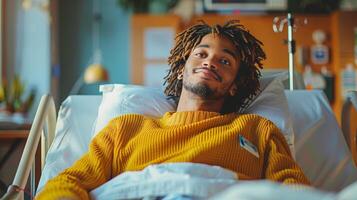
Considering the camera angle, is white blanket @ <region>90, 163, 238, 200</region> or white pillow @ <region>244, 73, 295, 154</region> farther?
white pillow @ <region>244, 73, 295, 154</region>

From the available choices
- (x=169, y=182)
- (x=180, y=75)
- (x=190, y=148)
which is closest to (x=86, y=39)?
(x=180, y=75)

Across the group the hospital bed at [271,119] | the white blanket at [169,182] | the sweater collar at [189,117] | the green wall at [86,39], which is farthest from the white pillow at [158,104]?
the green wall at [86,39]

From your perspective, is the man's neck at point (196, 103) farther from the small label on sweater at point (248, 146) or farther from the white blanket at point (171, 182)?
the white blanket at point (171, 182)

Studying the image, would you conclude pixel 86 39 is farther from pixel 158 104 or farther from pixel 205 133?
pixel 205 133

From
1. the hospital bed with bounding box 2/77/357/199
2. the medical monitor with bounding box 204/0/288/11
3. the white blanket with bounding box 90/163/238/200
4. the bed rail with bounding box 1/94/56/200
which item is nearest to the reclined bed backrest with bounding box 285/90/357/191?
the hospital bed with bounding box 2/77/357/199

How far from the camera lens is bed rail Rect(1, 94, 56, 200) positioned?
3.90 feet

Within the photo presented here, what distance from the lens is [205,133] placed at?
4.35ft

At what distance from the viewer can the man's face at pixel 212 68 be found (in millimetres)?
1409

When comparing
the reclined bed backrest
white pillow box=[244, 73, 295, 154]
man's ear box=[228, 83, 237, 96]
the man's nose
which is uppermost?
the man's nose

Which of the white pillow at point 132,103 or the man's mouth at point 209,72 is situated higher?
the man's mouth at point 209,72

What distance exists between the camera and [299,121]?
5.75 ft

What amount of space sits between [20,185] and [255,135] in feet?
2.05

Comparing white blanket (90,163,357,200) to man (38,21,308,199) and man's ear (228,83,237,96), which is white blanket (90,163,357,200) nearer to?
man (38,21,308,199)

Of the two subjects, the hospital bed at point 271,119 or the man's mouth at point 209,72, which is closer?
the man's mouth at point 209,72
